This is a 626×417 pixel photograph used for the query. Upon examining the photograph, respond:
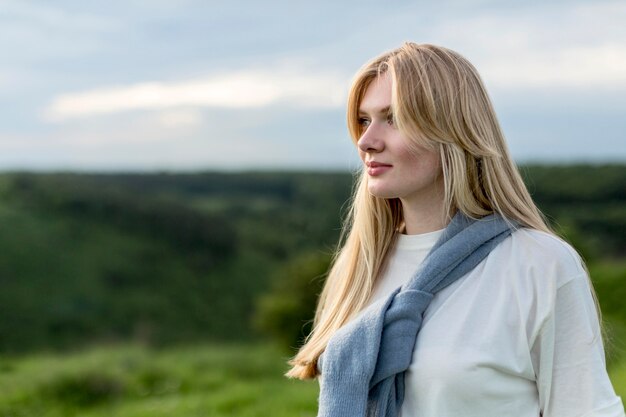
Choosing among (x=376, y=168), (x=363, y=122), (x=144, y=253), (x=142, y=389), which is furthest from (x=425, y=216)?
(x=144, y=253)

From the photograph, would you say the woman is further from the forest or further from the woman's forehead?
the forest

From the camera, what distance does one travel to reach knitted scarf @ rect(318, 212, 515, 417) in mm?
2318

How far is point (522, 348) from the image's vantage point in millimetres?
2207

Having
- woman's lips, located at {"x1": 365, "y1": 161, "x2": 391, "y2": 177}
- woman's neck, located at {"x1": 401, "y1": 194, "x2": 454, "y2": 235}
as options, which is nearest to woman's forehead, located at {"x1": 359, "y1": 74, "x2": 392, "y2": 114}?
woman's lips, located at {"x1": 365, "y1": 161, "x2": 391, "y2": 177}

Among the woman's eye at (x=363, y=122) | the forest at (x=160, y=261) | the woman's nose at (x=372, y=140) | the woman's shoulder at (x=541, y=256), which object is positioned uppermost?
the woman's eye at (x=363, y=122)

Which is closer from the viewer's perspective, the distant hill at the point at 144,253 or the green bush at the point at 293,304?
the green bush at the point at 293,304

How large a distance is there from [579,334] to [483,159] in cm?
51

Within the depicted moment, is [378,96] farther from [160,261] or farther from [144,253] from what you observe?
[144,253]

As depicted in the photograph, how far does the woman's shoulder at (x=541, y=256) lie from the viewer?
219 centimetres

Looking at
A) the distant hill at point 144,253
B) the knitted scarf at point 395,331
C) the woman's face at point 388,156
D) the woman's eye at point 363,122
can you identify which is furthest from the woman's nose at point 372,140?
the distant hill at point 144,253

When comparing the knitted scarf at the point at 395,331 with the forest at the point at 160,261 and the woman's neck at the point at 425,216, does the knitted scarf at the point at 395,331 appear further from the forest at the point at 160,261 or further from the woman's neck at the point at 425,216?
the forest at the point at 160,261

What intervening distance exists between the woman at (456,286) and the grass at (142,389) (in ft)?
18.0

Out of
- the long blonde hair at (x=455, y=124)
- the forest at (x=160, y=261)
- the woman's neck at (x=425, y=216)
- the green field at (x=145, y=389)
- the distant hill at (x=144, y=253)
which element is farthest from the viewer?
the distant hill at (x=144, y=253)

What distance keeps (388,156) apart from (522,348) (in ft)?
1.97
